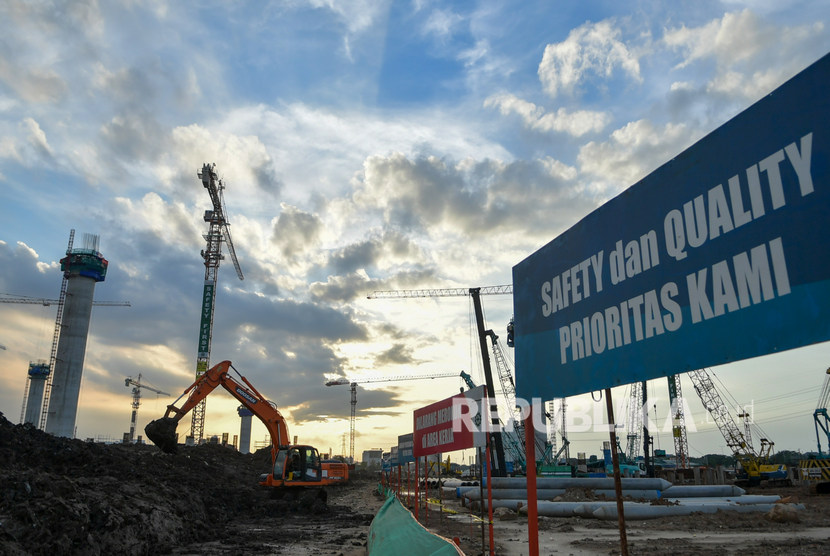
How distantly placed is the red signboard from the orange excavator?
12193 mm

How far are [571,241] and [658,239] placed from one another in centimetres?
95

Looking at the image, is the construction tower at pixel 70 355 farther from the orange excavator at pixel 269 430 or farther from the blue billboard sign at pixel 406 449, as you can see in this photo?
the blue billboard sign at pixel 406 449

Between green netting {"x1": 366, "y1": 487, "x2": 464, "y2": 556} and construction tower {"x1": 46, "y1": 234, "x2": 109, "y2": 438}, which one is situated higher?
construction tower {"x1": 46, "y1": 234, "x2": 109, "y2": 438}

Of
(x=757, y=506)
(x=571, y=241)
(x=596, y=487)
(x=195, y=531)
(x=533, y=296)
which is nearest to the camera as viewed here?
(x=571, y=241)

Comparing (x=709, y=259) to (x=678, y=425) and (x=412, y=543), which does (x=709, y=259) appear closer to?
(x=412, y=543)

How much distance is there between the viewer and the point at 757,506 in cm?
2281

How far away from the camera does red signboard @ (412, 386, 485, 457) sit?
982 cm

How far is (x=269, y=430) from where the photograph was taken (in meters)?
27.5

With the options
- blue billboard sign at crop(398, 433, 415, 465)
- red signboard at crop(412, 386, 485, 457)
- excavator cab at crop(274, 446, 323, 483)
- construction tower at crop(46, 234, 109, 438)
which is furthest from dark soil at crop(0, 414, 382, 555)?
construction tower at crop(46, 234, 109, 438)

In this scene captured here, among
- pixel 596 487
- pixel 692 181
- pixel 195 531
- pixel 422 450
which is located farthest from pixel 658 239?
pixel 596 487

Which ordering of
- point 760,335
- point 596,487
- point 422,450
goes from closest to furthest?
1. point 760,335
2. point 422,450
3. point 596,487

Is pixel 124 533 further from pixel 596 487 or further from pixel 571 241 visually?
pixel 596 487

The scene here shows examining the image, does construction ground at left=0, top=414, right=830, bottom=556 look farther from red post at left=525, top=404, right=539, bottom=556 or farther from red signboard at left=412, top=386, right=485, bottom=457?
red signboard at left=412, top=386, right=485, bottom=457

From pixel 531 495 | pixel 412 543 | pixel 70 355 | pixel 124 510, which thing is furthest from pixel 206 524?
pixel 70 355
